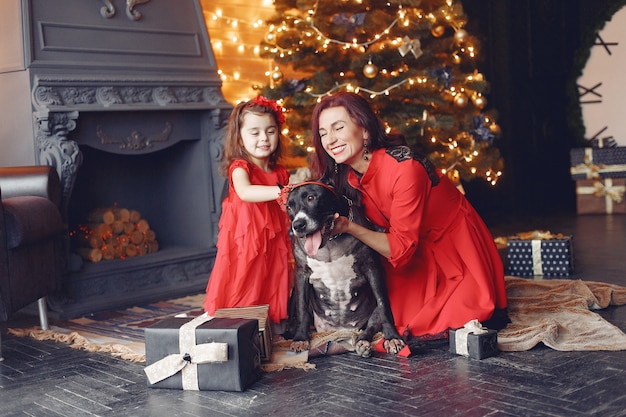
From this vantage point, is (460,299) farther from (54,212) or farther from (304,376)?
(54,212)

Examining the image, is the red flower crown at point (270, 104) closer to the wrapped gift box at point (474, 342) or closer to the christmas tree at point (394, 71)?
the wrapped gift box at point (474, 342)

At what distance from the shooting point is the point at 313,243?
3.11 metres

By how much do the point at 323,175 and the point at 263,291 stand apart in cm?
76

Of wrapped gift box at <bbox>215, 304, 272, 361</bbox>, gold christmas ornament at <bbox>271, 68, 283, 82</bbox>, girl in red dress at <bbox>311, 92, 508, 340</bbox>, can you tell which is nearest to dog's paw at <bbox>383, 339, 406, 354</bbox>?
girl in red dress at <bbox>311, 92, 508, 340</bbox>

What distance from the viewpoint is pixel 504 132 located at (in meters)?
9.04

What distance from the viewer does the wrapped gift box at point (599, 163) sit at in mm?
8180

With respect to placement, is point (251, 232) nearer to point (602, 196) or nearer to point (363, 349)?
point (363, 349)

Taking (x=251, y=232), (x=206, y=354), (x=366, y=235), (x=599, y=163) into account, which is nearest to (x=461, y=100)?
(x=251, y=232)

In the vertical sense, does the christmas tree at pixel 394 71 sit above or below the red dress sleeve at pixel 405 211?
above

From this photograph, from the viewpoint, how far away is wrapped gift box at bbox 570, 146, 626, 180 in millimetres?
8180

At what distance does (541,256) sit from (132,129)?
279 cm

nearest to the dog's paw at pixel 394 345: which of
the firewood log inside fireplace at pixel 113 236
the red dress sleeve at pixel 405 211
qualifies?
the red dress sleeve at pixel 405 211

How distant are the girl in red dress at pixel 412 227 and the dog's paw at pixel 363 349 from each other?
8.6 inches

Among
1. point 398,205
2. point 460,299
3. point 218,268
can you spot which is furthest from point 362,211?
point 218,268
